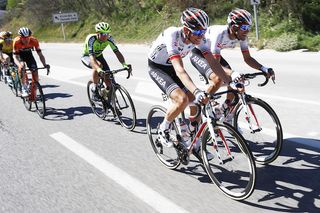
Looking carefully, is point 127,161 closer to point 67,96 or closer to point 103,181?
point 103,181

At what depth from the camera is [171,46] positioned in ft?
14.1

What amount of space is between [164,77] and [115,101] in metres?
2.65

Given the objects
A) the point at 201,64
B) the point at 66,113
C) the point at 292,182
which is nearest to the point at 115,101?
the point at 66,113

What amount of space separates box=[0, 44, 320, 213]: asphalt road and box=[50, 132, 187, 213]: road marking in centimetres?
1

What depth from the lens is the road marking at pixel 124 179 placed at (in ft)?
12.6

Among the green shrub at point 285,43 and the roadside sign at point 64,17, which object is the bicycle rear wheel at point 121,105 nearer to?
the green shrub at point 285,43

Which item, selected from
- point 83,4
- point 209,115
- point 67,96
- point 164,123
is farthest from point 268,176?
point 83,4

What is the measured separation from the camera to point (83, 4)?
38.7 meters

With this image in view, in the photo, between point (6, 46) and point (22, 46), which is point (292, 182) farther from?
point (6, 46)

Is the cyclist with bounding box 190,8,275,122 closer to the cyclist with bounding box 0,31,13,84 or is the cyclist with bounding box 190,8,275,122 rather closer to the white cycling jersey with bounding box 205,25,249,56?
the white cycling jersey with bounding box 205,25,249,56

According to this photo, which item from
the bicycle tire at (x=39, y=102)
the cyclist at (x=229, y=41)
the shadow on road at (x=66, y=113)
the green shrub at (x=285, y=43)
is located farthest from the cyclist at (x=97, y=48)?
the green shrub at (x=285, y=43)

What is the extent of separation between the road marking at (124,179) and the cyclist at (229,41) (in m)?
1.71

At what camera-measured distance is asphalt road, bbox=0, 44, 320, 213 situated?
12.7ft

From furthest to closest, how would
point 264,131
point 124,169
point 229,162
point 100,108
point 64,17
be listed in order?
point 64,17 → point 100,108 → point 264,131 → point 124,169 → point 229,162
